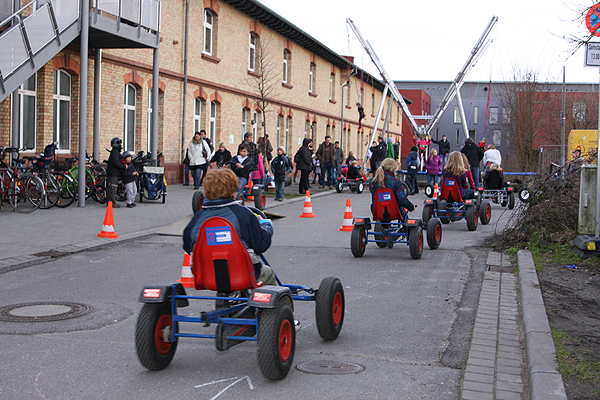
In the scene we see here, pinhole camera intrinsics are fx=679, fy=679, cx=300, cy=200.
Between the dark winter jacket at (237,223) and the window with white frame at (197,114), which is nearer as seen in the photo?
the dark winter jacket at (237,223)

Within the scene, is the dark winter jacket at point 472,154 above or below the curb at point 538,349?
above

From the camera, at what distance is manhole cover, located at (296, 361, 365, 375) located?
15.5 feet

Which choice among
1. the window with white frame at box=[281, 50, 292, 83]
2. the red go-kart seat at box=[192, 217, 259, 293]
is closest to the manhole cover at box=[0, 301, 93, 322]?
the red go-kart seat at box=[192, 217, 259, 293]

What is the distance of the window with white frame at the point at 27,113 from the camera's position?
56.2 feet

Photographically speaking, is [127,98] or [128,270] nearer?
[128,270]

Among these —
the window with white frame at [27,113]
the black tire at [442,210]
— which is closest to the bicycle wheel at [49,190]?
the window with white frame at [27,113]

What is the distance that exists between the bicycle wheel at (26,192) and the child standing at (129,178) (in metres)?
2.16

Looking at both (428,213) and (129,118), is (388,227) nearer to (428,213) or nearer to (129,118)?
(428,213)

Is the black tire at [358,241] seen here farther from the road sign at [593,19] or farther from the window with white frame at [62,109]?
the window with white frame at [62,109]

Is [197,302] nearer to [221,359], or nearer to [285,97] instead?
[221,359]

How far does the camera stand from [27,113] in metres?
Answer: 17.4

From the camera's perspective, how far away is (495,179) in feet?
62.5

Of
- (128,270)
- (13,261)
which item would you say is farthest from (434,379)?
(13,261)

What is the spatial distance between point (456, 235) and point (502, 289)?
5386 millimetres
